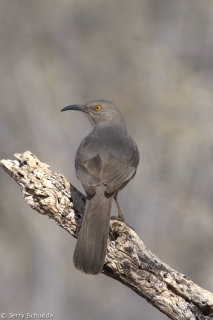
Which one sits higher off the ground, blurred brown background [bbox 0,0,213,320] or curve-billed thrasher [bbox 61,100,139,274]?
blurred brown background [bbox 0,0,213,320]

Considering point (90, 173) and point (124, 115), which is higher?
point (124, 115)

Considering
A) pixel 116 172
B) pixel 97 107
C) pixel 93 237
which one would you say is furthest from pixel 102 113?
pixel 93 237

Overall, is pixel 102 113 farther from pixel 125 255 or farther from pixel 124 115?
pixel 124 115

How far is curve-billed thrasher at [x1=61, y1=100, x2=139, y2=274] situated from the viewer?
580 centimetres

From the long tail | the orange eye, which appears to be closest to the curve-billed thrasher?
the long tail

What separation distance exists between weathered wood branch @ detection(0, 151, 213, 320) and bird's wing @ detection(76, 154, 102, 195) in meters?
0.19

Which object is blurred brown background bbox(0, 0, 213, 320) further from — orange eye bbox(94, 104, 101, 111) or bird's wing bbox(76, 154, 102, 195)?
bird's wing bbox(76, 154, 102, 195)

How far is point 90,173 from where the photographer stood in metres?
6.56

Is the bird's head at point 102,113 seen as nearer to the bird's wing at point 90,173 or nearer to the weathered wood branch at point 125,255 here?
the bird's wing at point 90,173

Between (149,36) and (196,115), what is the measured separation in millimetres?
2821

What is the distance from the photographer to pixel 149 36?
17250mm

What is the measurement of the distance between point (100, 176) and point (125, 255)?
1073 millimetres

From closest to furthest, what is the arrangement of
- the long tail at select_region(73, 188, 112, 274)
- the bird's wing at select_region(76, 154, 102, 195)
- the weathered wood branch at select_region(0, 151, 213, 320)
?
the weathered wood branch at select_region(0, 151, 213, 320) → the long tail at select_region(73, 188, 112, 274) → the bird's wing at select_region(76, 154, 102, 195)

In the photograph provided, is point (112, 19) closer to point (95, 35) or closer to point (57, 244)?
point (95, 35)
